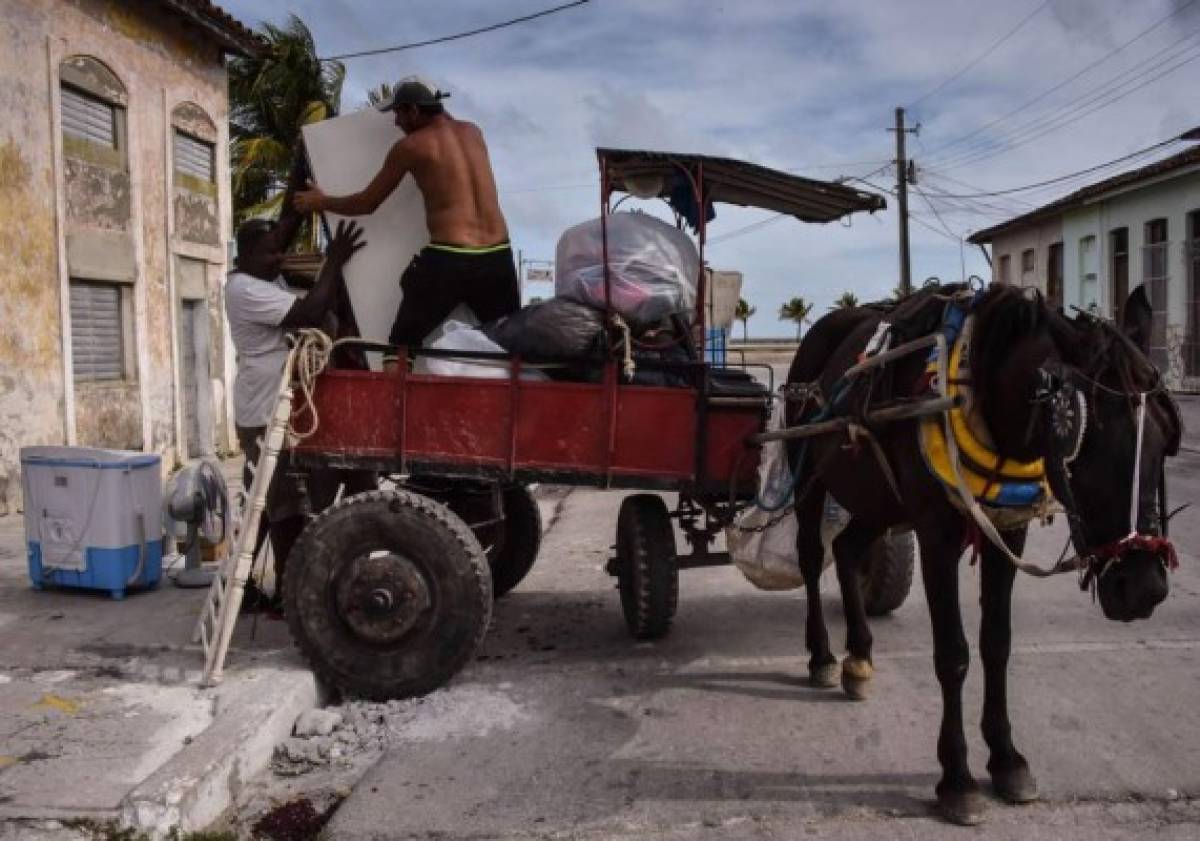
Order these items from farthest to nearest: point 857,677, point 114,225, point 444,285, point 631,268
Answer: point 114,225, point 444,285, point 631,268, point 857,677

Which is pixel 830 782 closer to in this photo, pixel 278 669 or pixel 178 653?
pixel 278 669

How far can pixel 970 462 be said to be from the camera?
3.40m

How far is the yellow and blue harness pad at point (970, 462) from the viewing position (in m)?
3.39

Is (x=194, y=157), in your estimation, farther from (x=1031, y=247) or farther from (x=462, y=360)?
(x=1031, y=247)

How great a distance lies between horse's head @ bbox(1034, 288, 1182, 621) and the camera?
295 cm

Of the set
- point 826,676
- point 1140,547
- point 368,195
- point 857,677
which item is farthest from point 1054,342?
point 368,195

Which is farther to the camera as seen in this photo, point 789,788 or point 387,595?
point 387,595

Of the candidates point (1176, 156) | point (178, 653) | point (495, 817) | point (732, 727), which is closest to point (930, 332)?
point (732, 727)

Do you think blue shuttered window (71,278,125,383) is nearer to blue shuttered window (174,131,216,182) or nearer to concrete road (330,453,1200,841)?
blue shuttered window (174,131,216,182)

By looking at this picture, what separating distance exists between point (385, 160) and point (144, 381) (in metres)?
8.59

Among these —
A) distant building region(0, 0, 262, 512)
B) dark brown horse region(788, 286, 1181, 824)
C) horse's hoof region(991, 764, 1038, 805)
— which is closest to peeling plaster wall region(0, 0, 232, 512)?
distant building region(0, 0, 262, 512)

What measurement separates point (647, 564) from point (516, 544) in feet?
4.53

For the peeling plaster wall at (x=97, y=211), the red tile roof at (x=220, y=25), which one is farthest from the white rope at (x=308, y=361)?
the red tile roof at (x=220, y=25)

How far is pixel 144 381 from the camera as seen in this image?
12375mm
